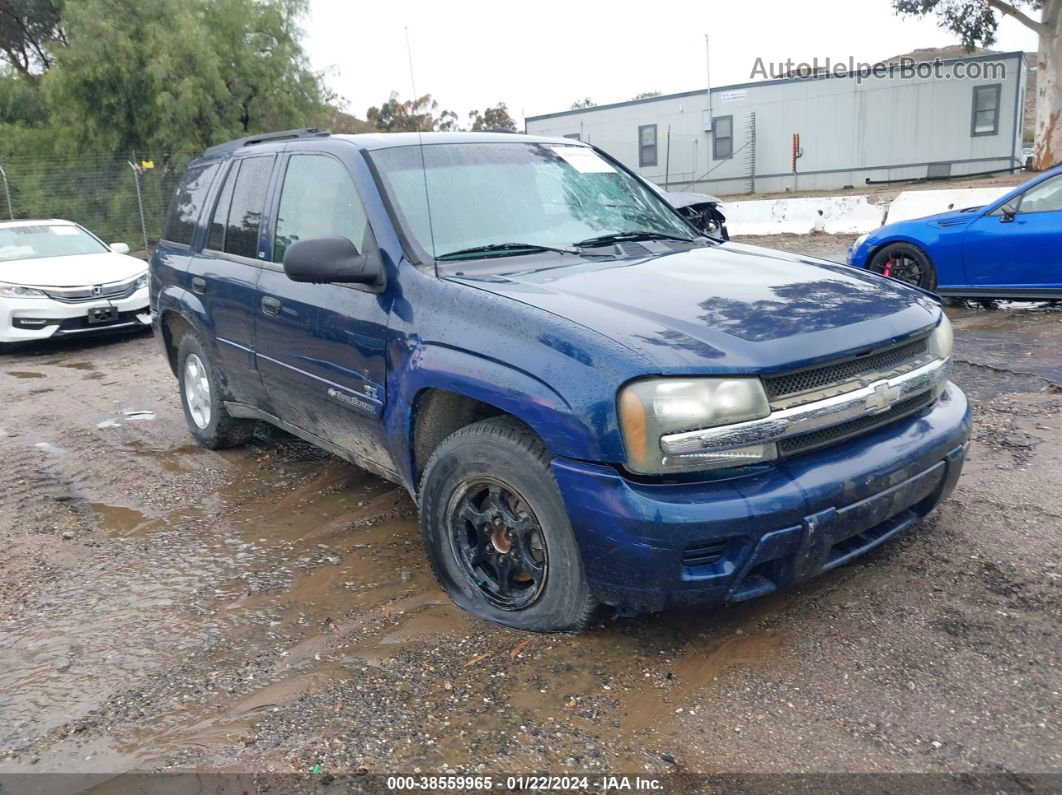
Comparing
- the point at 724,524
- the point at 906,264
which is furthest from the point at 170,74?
the point at 724,524

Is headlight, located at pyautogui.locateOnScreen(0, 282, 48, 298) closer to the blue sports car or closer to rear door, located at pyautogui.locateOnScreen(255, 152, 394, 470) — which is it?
rear door, located at pyautogui.locateOnScreen(255, 152, 394, 470)

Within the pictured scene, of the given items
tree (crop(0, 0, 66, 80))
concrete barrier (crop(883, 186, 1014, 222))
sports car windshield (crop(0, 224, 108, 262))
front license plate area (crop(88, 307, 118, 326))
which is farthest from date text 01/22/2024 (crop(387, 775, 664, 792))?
tree (crop(0, 0, 66, 80))

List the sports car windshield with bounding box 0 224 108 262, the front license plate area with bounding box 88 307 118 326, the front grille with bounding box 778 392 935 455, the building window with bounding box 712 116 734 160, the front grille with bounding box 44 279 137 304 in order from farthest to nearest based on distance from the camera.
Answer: the building window with bounding box 712 116 734 160 → the sports car windshield with bounding box 0 224 108 262 → the front license plate area with bounding box 88 307 118 326 → the front grille with bounding box 44 279 137 304 → the front grille with bounding box 778 392 935 455

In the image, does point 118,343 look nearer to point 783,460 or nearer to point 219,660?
point 219,660

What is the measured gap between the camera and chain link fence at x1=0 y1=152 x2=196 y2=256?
1888 cm

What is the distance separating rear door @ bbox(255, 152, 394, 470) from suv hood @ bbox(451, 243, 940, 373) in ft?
2.04

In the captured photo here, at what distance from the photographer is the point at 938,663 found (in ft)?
9.55

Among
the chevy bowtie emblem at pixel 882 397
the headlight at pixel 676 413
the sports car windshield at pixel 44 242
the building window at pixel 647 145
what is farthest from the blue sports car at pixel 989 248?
the building window at pixel 647 145

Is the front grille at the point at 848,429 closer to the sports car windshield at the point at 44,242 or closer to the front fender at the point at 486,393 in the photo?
the front fender at the point at 486,393

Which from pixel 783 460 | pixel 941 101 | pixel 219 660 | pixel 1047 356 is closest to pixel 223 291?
pixel 219 660

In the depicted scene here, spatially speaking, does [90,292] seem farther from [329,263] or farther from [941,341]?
[941,341]

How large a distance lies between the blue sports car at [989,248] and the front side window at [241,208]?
21.9 feet

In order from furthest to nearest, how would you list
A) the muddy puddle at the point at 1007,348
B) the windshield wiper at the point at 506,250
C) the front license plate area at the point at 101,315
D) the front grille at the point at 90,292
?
1. the front license plate area at the point at 101,315
2. the front grille at the point at 90,292
3. the muddy puddle at the point at 1007,348
4. the windshield wiper at the point at 506,250

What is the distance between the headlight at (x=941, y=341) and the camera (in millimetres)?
3430
